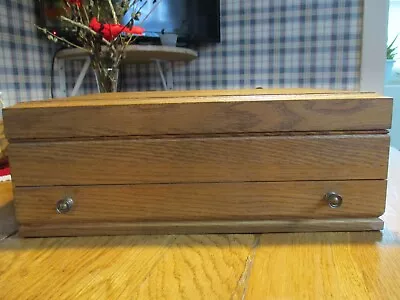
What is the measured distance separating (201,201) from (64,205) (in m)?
0.19

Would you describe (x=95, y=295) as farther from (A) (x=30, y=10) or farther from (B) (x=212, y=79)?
(B) (x=212, y=79)

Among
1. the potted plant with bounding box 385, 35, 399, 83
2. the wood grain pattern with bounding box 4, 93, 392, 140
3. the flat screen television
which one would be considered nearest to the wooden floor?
the wood grain pattern with bounding box 4, 93, 392, 140

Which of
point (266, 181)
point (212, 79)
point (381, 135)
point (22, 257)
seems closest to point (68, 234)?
point (22, 257)

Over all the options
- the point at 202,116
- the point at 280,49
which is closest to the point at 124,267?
the point at 202,116

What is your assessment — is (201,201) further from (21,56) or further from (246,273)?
(21,56)

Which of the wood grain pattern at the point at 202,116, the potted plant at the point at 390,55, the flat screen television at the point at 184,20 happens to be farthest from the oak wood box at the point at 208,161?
the potted plant at the point at 390,55

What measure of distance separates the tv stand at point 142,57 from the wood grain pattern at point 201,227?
87 centimetres

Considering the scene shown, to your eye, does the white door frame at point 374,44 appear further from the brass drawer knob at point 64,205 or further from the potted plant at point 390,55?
the brass drawer knob at point 64,205

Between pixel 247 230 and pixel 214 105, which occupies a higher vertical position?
pixel 214 105

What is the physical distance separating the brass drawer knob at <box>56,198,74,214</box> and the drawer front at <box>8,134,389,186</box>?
0.02 meters

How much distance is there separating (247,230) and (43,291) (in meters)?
0.27

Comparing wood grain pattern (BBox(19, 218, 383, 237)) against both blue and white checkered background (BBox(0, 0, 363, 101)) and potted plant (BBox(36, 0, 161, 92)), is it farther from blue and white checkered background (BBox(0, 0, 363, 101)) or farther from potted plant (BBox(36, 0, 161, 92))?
blue and white checkered background (BBox(0, 0, 363, 101))

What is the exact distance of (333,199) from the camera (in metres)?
0.51

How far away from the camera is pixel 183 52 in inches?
59.7
